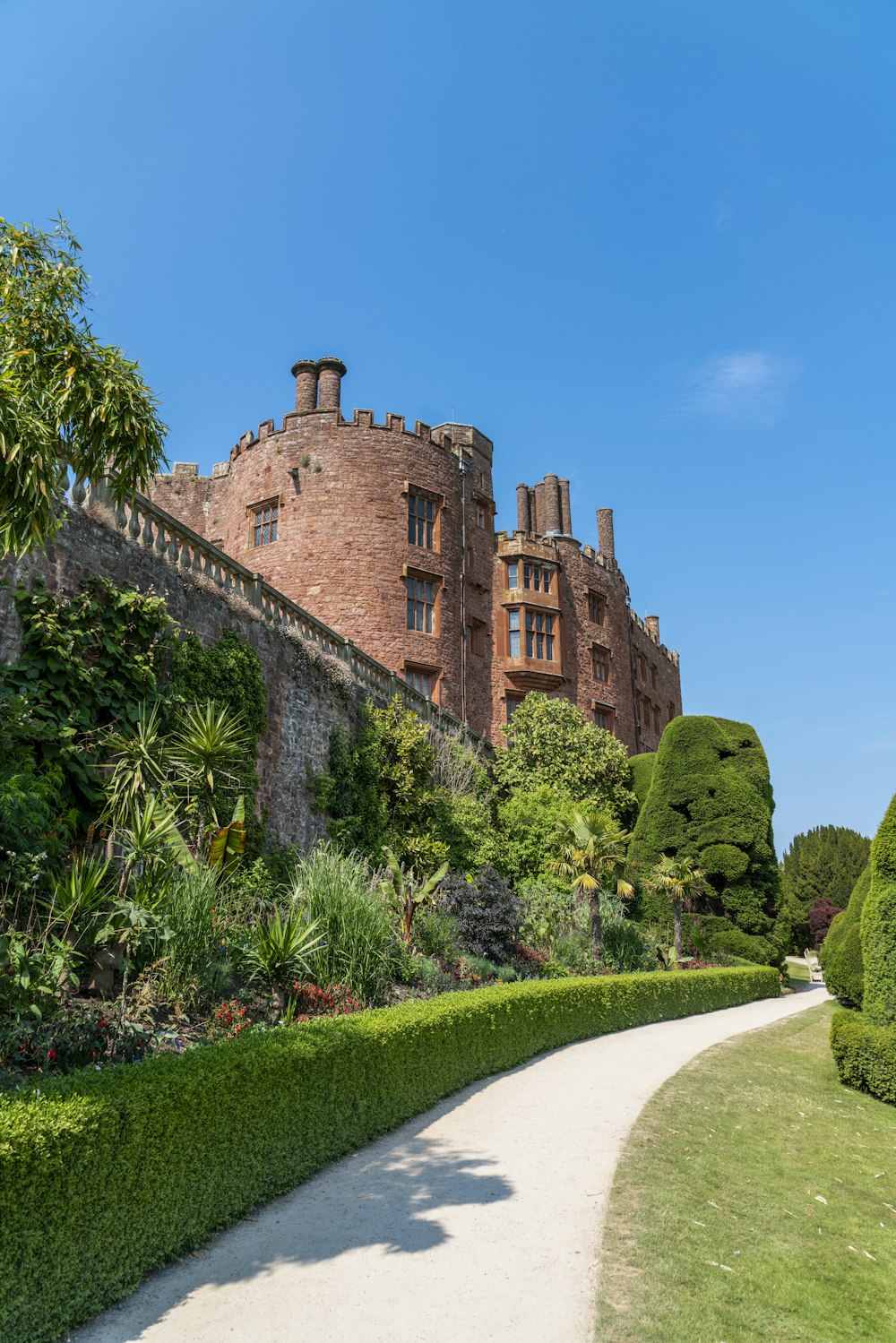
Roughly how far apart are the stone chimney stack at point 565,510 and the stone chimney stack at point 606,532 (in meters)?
2.76

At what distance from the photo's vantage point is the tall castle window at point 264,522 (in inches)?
1208

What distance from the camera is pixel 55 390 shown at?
7105 mm

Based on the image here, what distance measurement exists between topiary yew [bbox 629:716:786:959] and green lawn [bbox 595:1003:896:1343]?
628 inches

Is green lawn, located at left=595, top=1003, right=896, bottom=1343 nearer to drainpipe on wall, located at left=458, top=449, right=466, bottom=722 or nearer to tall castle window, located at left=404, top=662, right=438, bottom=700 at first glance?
tall castle window, located at left=404, top=662, right=438, bottom=700

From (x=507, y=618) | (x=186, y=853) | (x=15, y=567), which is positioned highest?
(x=507, y=618)

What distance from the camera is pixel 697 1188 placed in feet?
24.7

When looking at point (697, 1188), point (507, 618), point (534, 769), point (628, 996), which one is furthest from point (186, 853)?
point (507, 618)

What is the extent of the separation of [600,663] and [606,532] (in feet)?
27.2

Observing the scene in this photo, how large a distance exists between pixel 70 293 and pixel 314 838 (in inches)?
445

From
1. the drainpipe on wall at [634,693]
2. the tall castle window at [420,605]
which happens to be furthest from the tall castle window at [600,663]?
the tall castle window at [420,605]

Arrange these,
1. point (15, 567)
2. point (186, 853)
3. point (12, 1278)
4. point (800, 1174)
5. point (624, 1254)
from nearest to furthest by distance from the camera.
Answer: point (12, 1278) → point (624, 1254) → point (800, 1174) → point (186, 853) → point (15, 567)

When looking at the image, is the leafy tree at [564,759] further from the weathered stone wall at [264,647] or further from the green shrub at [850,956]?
the weathered stone wall at [264,647]

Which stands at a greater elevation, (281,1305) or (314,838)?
(314,838)

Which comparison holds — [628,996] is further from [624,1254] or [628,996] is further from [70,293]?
[70,293]
